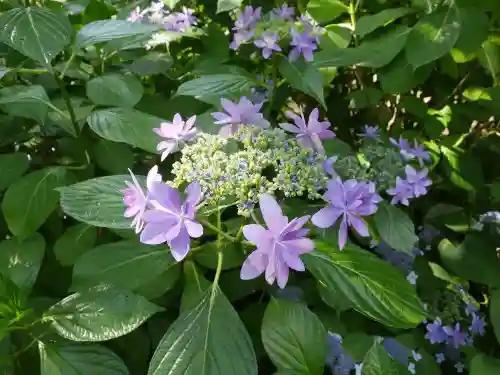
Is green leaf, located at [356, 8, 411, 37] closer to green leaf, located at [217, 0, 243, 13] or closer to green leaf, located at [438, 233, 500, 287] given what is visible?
green leaf, located at [217, 0, 243, 13]

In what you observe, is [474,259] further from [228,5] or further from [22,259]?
[22,259]

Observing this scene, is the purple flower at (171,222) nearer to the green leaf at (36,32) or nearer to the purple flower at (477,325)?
the green leaf at (36,32)

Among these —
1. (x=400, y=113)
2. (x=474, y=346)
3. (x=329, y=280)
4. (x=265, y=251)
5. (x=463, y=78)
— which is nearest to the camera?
(x=265, y=251)

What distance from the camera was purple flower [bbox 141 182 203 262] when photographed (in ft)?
1.73

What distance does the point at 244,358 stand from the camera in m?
0.58

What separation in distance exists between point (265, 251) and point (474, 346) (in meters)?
0.75

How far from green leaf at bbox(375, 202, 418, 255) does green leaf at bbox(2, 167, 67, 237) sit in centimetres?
50

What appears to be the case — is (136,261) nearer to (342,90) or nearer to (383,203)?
(383,203)

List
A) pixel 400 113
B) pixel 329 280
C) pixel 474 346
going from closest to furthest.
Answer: pixel 329 280, pixel 474 346, pixel 400 113

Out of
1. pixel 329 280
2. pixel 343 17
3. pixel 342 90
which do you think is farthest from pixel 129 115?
pixel 342 90

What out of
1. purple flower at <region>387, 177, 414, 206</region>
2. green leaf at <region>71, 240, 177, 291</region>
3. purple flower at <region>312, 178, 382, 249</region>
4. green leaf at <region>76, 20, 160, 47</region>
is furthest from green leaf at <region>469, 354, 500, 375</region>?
green leaf at <region>76, 20, 160, 47</region>

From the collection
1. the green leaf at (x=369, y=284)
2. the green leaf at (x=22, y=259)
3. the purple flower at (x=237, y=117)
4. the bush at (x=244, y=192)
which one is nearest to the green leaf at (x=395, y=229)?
the bush at (x=244, y=192)

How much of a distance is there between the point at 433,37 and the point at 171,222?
0.59m

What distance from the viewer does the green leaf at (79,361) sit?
24.4 inches
